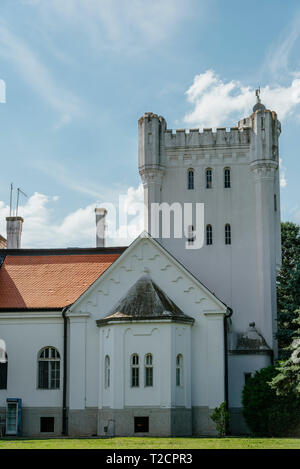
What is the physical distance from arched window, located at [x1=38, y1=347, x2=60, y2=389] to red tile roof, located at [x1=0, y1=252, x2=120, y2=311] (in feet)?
7.67

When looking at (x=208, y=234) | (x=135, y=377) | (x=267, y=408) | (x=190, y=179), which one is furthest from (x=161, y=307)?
(x=190, y=179)

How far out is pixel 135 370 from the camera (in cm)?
3353

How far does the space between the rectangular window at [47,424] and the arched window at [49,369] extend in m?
1.54

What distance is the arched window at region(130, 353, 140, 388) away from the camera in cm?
3340

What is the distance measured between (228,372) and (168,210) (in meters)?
10.1

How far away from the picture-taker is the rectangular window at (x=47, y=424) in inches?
1422

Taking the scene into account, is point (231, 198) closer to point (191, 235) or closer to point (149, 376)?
point (191, 235)

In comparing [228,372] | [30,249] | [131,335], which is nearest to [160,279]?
[131,335]

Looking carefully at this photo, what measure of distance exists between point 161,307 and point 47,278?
326 inches

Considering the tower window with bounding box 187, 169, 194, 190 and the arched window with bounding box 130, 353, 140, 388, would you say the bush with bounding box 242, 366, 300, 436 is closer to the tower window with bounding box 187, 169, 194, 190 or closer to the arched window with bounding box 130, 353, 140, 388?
the arched window with bounding box 130, 353, 140, 388

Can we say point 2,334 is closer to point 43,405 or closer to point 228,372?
point 43,405

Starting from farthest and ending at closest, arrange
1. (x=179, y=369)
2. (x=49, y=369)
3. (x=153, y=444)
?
(x=49, y=369) < (x=179, y=369) < (x=153, y=444)

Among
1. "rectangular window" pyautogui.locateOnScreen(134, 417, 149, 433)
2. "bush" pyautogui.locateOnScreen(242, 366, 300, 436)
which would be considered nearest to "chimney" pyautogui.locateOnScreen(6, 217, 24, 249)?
"rectangular window" pyautogui.locateOnScreen(134, 417, 149, 433)

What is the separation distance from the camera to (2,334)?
122ft
